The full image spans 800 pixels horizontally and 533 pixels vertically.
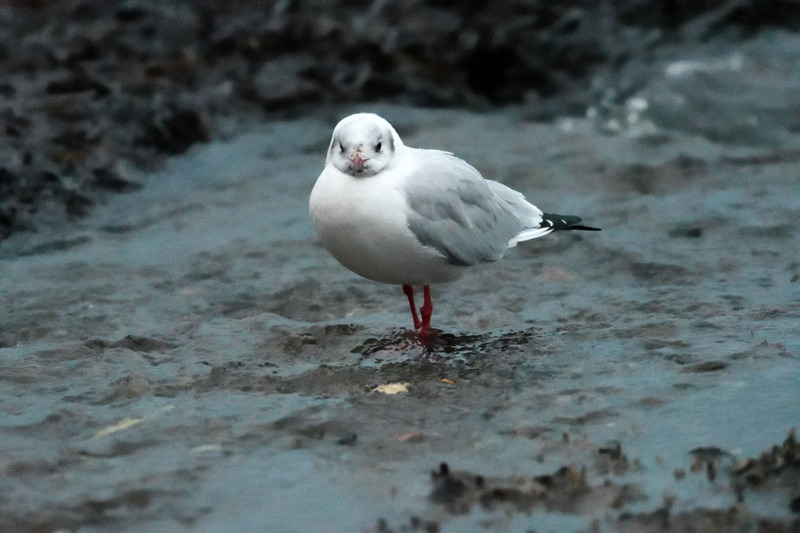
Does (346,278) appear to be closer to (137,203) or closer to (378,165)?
(378,165)

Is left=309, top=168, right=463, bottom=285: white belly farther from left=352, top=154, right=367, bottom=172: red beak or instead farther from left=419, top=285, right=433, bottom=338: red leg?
left=419, top=285, right=433, bottom=338: red leg

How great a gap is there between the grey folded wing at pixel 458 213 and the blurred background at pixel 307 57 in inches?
169

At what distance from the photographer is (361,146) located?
15.3ft

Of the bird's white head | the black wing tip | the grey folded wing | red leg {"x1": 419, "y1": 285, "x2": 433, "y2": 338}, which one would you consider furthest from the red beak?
the black wing tip

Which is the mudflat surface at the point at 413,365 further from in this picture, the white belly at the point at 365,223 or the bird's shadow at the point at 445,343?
the white belly at the point at 365,223

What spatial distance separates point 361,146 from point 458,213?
2.22 ft

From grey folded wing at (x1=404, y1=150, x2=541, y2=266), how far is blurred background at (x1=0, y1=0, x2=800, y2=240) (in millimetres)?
4296

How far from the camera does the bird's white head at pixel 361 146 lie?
4.67 metres

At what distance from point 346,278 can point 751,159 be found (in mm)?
3894

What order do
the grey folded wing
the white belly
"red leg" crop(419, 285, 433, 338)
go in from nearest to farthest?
1. the white belly
2. the grey folded wing
3. "red leg" crop(419, 285, 433, 338)

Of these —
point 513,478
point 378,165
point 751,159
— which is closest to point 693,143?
point 751,159

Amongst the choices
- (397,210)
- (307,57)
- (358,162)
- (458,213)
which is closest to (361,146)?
(358,162)

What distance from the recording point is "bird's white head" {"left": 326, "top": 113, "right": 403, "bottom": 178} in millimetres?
4672

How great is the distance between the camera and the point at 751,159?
8.57m
